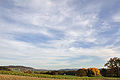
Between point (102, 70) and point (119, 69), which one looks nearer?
point (119, 69)

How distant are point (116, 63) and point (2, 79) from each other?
2224 inches

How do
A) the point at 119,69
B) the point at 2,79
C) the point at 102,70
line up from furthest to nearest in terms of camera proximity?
1. the point at 102,70
2. the point at 119,69
3. the point at 2,79

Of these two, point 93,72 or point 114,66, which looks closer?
point 114,66

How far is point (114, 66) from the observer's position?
63.0 meters

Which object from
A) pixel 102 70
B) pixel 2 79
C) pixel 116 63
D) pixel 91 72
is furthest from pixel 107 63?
pixel 2 79

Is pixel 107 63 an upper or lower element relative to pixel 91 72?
upper

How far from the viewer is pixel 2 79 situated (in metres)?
Result: 19.0

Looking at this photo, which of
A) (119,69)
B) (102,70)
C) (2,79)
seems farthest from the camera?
(102,70)

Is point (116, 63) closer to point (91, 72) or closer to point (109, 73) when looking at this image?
point (109, 73)

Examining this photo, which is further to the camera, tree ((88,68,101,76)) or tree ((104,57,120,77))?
tree ((88,68,101,76))

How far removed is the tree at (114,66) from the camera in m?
62.0

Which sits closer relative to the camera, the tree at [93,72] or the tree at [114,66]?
the tree at [114,66]

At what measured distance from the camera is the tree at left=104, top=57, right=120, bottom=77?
6197 centimetres

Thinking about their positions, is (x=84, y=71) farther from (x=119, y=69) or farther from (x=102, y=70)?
(x=119, y=69)
